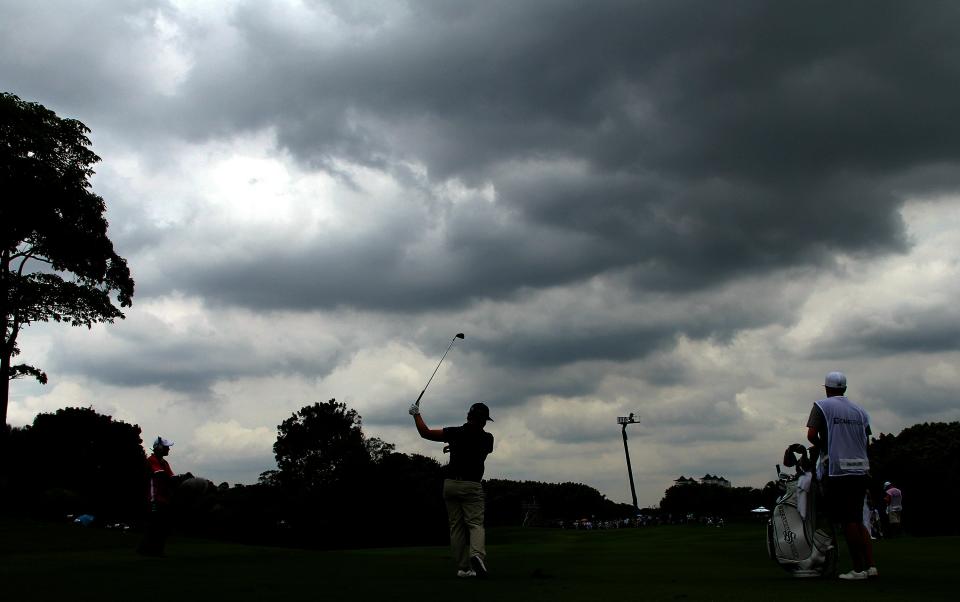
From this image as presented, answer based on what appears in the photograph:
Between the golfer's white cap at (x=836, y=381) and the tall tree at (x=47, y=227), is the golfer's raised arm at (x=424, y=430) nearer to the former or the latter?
the golfer's white cap at (x=836, y=381)

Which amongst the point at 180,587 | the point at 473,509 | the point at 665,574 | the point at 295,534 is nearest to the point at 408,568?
the point at 473,509

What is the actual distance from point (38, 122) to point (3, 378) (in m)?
9.09

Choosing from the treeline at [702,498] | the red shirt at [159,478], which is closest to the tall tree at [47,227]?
the red shirt at [159,478]

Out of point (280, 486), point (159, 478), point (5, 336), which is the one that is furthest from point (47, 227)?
point (280, 486)

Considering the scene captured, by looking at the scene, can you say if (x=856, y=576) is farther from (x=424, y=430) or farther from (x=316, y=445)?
(x=316, y=445)

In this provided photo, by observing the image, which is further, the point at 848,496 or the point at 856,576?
the point at 848,496

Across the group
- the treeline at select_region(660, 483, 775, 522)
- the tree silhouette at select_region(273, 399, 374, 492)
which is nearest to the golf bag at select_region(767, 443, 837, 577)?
the tree silhouette at select_region(273, 399, 374, 492)

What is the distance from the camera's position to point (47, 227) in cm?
3281

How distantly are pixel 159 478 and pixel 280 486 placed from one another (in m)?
90.5

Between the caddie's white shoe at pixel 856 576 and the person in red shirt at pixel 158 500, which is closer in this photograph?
the caddie's white shoe at pixel 856 576

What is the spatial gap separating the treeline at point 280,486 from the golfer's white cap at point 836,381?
108 ft

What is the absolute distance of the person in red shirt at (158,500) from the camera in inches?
617

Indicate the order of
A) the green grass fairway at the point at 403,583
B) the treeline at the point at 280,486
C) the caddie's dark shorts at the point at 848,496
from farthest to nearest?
the treeline at the point at 280,486
the caddie's dark shorts at the point at 848,496
the green grass fairway at the point at 403,583

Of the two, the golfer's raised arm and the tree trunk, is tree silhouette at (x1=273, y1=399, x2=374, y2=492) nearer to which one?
the tree trunk
